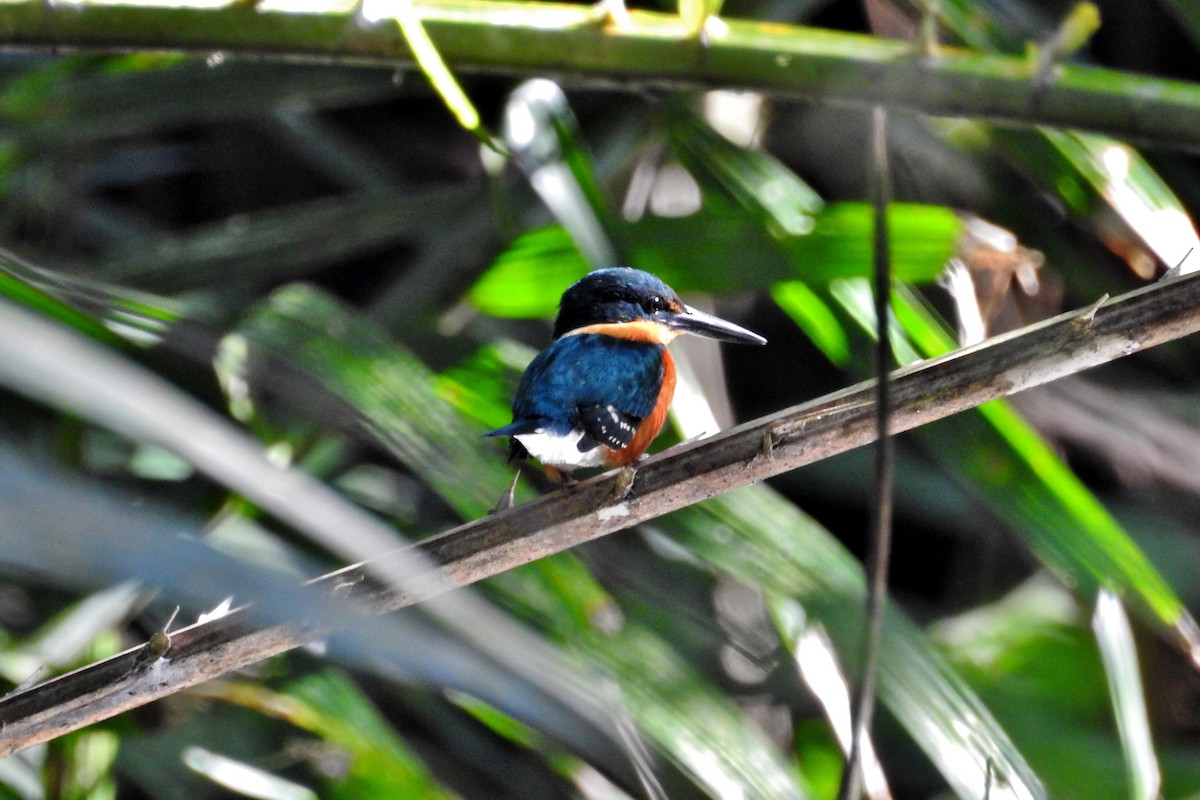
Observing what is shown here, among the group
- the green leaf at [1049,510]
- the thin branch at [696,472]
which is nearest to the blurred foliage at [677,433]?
the green leaf at [1049,510]

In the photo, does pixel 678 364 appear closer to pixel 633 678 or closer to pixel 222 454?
pixel 633 678

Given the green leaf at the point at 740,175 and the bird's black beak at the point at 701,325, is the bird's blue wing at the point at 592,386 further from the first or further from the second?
the green leaf at the point at 740,175

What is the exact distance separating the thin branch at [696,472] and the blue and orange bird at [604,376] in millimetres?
379

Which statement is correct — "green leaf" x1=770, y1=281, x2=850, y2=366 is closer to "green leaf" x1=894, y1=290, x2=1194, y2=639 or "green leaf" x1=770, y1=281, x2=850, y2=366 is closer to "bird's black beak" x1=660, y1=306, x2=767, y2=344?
"green leaf" x1=894, y1=290, x2=1194, y2=639

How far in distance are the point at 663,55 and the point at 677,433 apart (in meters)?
0.55

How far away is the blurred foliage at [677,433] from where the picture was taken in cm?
114

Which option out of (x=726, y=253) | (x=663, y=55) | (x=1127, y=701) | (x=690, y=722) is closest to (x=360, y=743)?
(x=690, y=722)

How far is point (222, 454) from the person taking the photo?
0.46 m

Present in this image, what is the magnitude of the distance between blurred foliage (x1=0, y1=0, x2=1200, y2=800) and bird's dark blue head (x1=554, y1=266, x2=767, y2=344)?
15cm

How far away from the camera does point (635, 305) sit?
6.63ft

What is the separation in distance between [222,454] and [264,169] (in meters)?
3.30

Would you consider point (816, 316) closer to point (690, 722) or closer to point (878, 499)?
point (690, 722)

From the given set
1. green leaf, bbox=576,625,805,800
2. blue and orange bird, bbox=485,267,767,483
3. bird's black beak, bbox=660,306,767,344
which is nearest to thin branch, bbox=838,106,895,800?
green leaf, bbox=576,625,805,800

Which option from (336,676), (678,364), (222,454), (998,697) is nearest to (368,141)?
(678,364)
